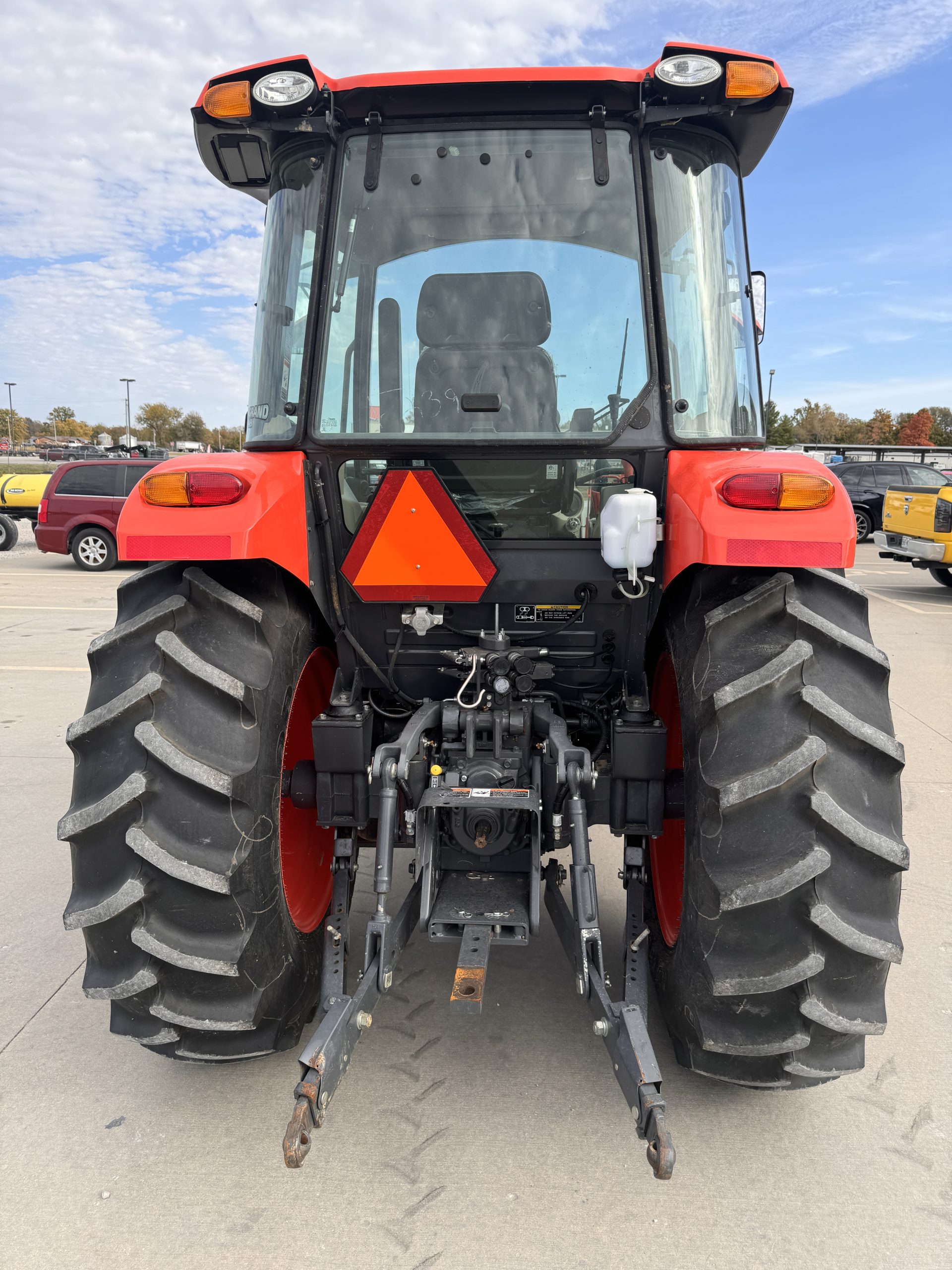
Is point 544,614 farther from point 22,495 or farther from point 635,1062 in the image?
point 22,495

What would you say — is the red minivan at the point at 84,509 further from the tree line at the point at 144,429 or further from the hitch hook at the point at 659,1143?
the tree line at the point at 144,429

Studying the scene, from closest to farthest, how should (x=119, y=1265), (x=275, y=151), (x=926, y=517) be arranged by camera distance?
1. (x=119, y=1265)
2. (x=275, y=151)
3. (x=926, y=517)

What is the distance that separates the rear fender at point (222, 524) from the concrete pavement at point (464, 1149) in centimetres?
155

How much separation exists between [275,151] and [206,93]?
0.82 ft

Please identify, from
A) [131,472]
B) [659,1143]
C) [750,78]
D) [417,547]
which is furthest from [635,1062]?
[131,472]

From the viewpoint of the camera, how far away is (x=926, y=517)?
12.9 meters

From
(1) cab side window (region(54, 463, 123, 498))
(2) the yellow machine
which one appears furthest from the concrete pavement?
(2) the yellow machine

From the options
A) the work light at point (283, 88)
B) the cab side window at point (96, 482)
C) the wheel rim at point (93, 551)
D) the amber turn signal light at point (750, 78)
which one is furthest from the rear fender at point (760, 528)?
the wheel rim at point (93, 551)

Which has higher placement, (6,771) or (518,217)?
(518,217)

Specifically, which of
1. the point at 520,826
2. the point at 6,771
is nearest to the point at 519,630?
the point at 520,826

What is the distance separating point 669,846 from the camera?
3.15m

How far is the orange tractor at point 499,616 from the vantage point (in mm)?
2145

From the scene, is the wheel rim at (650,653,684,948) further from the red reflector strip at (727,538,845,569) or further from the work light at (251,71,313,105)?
the work light at (251,71,313,105)

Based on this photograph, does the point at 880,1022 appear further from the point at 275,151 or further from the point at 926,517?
the point at 926,517
